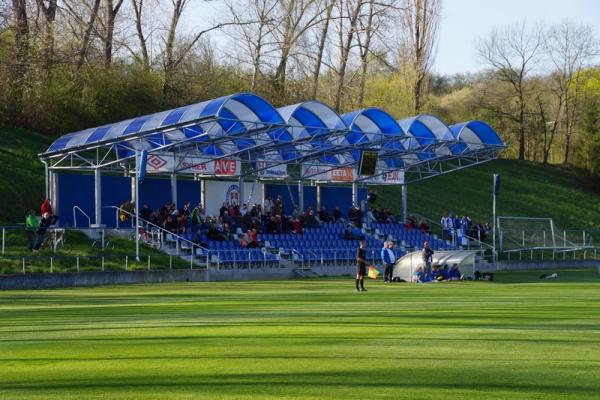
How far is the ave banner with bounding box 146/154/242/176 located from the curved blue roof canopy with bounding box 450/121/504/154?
12341 millimetres

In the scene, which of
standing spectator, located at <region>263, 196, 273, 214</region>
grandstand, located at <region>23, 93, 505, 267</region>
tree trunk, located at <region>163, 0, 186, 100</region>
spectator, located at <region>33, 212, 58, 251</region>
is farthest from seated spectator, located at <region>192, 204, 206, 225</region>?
tree trunk, located at <region>163, 0, 186, 100</region>

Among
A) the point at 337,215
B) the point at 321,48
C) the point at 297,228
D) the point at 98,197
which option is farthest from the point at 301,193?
the point at 321,48

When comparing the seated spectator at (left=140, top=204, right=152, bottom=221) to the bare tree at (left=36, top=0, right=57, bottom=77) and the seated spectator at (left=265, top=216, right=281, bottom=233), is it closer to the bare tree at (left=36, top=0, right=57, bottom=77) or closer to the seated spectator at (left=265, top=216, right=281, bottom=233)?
the seated spectator at (left=265, top=216, right=281, bottom=233)

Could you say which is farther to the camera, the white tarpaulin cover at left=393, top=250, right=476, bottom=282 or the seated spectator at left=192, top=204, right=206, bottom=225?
the seated spectator at left=192, top=204, right=206, bottom=225

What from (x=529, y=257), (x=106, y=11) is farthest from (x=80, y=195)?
(x=529, y=257)

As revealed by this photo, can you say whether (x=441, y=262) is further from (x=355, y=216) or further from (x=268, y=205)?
(x=268, y=205)

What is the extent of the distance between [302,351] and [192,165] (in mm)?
30472

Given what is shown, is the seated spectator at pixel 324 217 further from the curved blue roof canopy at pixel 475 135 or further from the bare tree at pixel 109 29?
the bare tree at pixel 109 29

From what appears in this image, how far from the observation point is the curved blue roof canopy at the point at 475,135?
49.3 metres

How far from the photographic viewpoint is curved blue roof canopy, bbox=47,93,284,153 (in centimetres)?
3631

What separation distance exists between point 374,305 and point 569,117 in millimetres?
72447

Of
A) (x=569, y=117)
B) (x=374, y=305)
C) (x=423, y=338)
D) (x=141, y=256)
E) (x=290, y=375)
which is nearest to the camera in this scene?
(x=290, y=375)

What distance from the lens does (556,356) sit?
11.1m

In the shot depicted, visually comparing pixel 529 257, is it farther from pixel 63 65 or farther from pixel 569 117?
pixel 569 117
